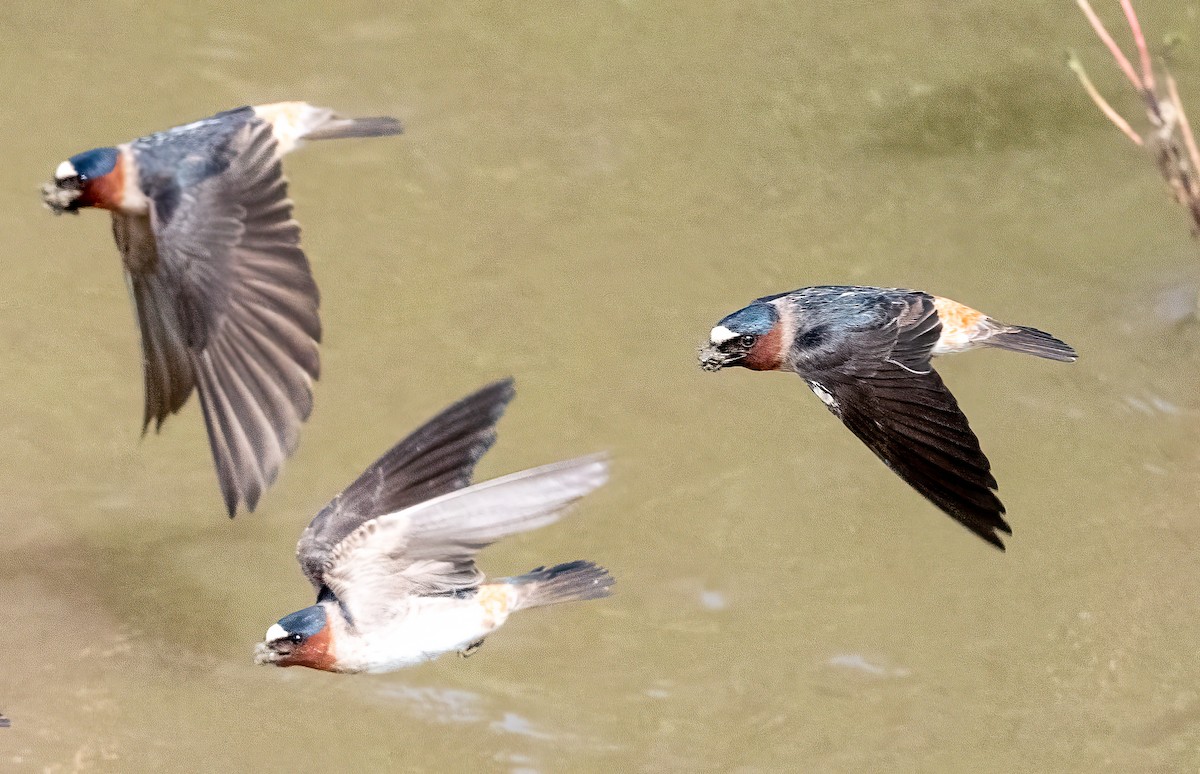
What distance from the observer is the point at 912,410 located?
3.96 meters

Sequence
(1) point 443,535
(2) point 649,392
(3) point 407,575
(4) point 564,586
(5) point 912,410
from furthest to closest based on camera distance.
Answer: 1. (2) point 649,392
2. (4) point 564,586
3. (5) point 912,410
4. (3) point 407,575
5. (1) point 443,535

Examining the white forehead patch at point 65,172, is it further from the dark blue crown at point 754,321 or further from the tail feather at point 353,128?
the dark blue crown at point 754,321

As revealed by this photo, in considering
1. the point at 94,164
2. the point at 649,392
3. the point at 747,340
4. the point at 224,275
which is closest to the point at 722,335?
the point at 747,340

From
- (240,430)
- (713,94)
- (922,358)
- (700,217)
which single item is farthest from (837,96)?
(240,430)

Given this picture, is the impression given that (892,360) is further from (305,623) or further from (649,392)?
(649,392)

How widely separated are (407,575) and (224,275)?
2.92ft

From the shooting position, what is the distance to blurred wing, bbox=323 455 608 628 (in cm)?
324

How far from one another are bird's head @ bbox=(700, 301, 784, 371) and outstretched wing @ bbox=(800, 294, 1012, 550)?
100 mm

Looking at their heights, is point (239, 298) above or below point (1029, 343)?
above

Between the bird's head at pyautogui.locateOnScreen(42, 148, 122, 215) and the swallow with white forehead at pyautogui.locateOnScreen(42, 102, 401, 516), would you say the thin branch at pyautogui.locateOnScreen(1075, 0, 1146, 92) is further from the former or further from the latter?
the bird's head at pyautogui.locateOnScreen(42, 148, 122, 215)

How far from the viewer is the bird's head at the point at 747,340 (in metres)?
4.14

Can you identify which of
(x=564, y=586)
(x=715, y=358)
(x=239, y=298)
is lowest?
(x=564, y=586)

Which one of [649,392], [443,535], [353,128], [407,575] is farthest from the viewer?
[649,392]

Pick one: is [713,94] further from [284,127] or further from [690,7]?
[284,127]
